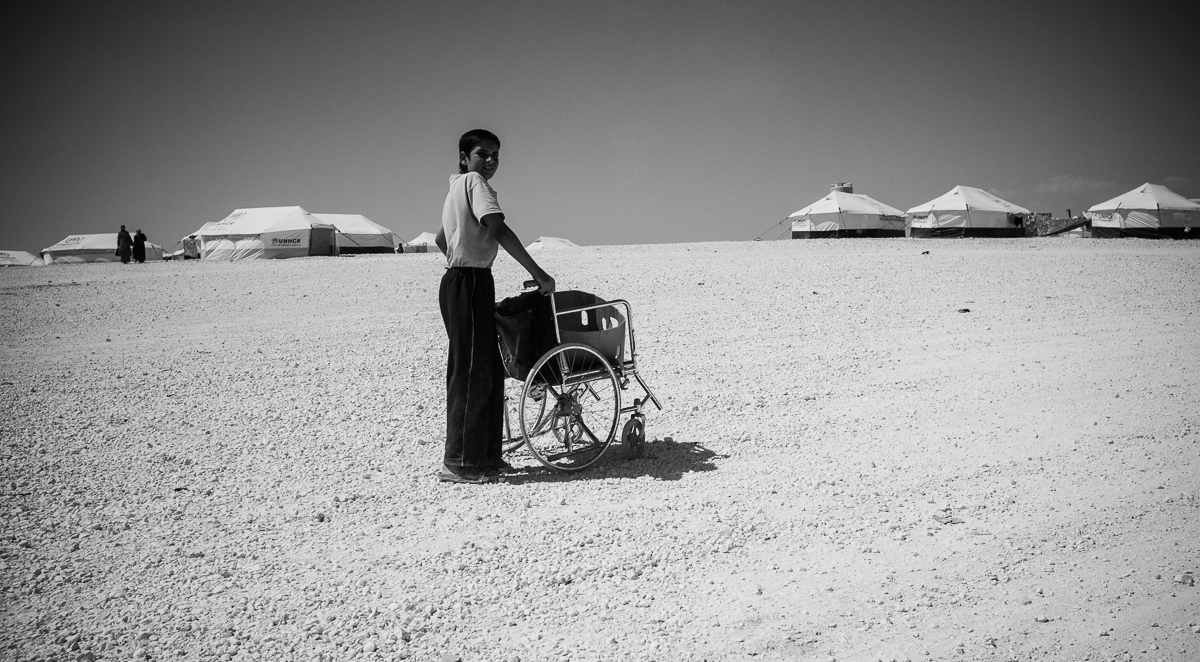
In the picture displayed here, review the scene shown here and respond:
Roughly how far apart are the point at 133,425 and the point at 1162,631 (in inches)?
252

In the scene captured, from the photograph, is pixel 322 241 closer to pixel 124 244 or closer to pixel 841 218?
pixel 124 244

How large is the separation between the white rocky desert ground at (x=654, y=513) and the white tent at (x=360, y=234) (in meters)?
41.3

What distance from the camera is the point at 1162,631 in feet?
8.41

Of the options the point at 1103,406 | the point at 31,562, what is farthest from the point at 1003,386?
the point at 31,562

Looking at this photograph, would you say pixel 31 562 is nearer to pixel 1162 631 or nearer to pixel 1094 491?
pixel 1162 631

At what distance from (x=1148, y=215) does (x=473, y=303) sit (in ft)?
137

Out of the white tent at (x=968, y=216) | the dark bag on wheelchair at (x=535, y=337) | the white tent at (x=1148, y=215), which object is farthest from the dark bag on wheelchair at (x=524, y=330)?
the white tent at (x=1148, y=215)

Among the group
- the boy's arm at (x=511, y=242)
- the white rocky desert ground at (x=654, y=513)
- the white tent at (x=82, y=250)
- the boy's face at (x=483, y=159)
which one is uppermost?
the white tent at (x=82, y=250)

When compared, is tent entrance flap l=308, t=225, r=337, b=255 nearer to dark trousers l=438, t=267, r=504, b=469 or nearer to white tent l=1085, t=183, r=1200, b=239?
Result: dark trousers l=438, t=267, r=504, b=469

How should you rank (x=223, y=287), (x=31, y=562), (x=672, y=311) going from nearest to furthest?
1. (x=31, y=562)
2. (x=672, y=311)
3. (x=223, y=287)

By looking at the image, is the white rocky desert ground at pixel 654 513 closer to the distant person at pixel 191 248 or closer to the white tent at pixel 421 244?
the distant person at pixel 191 248

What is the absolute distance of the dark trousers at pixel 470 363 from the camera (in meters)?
4.34

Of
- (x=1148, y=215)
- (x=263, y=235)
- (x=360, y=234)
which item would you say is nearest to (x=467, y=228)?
(x=263, y=235)

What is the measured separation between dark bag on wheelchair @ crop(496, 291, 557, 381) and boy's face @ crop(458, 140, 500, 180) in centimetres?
78
